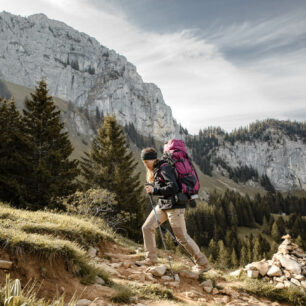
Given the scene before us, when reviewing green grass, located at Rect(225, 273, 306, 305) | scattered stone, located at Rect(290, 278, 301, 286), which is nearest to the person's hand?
green grass, located at Rect(225, 273, 306, 305)

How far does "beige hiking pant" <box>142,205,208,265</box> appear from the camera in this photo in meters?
5.22

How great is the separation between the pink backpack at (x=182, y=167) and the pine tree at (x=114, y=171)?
16368 mm

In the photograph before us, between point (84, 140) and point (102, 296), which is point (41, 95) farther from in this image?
point (84, 140)

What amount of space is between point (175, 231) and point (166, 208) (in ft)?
1.95

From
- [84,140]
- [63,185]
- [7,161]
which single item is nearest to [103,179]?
[63,185]

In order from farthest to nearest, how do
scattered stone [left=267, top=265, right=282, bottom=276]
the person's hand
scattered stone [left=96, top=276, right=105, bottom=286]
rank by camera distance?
scattered stone [left=267, top=265, right=282, bottom=276], the person's hand, scattered stone [left=96, top=276, right=105, bottom=286]

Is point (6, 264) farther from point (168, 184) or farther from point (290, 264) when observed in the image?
point (290, 264)

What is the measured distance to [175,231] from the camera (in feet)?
17.2

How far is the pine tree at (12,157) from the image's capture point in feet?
53.2

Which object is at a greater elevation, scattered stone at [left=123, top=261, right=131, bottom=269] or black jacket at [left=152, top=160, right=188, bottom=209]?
black jacket at [left=152, top=160, right=188, bottom=209]

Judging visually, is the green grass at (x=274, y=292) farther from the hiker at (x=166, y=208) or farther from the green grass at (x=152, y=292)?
the green grass at (x=152, y=292)

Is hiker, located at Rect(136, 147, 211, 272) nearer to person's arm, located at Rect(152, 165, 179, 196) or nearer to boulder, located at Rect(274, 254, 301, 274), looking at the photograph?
person's arm, located at Rect(152, 165, 179, 196)

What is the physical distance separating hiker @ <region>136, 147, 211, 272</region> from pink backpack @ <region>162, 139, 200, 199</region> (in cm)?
16

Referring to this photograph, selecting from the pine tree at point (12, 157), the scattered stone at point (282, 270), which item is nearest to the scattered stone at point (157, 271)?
the scattered stone at point (282, 270)
